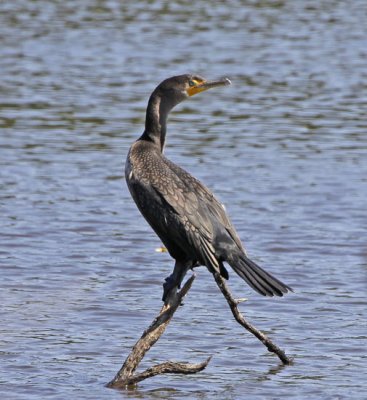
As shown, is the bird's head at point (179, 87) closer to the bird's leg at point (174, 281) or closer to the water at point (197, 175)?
the bird's leg at point (174, 281)

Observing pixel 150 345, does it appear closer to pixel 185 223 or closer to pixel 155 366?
pixel 155 366

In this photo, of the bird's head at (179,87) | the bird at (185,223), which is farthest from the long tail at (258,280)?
the bird's head at (179,87)

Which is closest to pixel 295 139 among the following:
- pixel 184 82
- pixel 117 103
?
pixel 117 103

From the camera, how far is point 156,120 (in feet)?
23.8

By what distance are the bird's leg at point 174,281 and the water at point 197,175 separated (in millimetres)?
595

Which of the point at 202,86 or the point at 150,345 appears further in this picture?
the point at 202,86

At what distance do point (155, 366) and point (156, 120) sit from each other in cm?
143

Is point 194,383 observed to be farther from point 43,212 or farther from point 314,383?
point 43,212

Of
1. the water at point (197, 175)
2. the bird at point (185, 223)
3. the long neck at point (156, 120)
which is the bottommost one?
the water at point (197, 175)

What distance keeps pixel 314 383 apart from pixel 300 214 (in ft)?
13.6

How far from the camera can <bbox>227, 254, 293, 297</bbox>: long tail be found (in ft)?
21.4

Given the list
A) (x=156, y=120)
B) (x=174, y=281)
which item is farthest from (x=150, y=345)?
(x=156, y=120)

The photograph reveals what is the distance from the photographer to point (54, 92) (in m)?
16.4

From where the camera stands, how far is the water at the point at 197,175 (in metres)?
7.51
